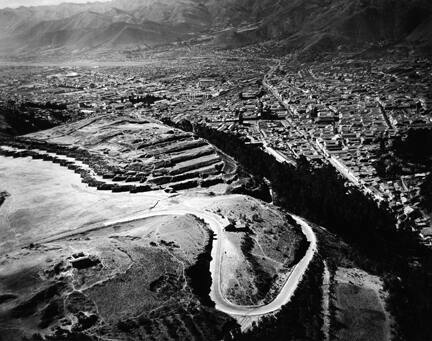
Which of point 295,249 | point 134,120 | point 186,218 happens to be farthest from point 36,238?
point 134,120

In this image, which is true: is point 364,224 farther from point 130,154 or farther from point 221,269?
point 130,154

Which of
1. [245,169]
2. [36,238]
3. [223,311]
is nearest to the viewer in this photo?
[223,311]

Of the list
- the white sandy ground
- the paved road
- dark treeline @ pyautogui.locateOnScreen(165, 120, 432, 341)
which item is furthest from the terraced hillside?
the paved road

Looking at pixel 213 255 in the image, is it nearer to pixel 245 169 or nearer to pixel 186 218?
pixel 186 218

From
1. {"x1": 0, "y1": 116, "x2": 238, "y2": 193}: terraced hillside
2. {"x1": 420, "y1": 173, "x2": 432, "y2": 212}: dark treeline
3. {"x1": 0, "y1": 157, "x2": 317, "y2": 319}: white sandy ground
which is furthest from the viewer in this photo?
{"x1": 0, "y1": 116, "x2": 238, "y2": 193}: terraced hillside

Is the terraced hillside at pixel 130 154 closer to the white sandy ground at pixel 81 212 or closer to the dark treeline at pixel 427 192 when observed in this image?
the white sandy ground at pixel 81 212

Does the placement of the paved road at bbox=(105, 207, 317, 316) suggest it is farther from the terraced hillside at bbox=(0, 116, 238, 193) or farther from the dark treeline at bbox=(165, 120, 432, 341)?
the terraced hillside at bbox=(0, 116, 238, 193)

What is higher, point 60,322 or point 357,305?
Result: point 60,322
